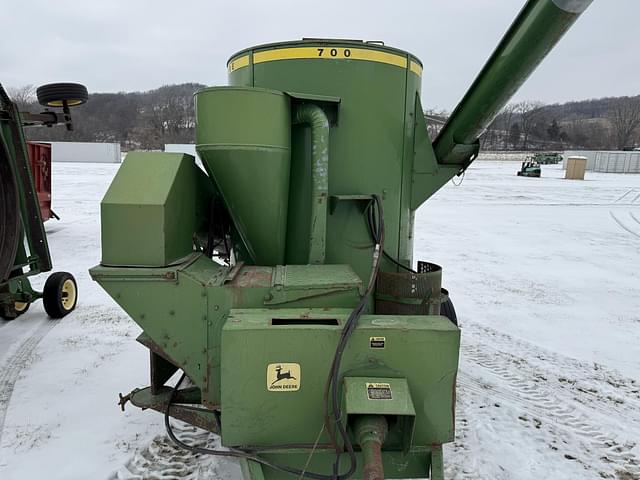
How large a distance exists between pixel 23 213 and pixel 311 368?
12.7ft

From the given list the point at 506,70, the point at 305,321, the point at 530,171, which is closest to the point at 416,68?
the point at 506,70

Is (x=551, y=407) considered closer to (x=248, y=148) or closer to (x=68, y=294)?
(x=248, y=148)

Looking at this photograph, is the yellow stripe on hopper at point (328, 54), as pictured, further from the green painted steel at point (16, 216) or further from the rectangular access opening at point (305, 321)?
the green painted steel at point (16, 216)

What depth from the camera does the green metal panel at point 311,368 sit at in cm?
247

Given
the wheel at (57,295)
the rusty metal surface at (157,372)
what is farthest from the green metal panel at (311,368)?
the wheel at (57,295)

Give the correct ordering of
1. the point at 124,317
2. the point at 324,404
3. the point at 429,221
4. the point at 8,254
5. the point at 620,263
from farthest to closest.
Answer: the point at 429,221 → the point at 620,263 → the point at 124,317 → the point at 8,254 → the point at 324,404

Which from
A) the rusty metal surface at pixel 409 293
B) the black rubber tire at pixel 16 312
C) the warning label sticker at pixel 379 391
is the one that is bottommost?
the black rubber tire at pixel 16 312

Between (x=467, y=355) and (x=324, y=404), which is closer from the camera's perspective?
(x=324, y=404)

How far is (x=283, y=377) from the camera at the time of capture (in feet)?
8.20

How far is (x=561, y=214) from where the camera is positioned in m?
16.3

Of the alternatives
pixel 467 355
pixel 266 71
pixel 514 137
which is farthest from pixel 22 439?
pixel 514 137

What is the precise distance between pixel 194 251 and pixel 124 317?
3136 mm

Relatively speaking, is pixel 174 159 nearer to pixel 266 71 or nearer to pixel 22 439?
pixel 266 71

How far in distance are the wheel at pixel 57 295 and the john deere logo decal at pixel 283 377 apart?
4379 millimetres
